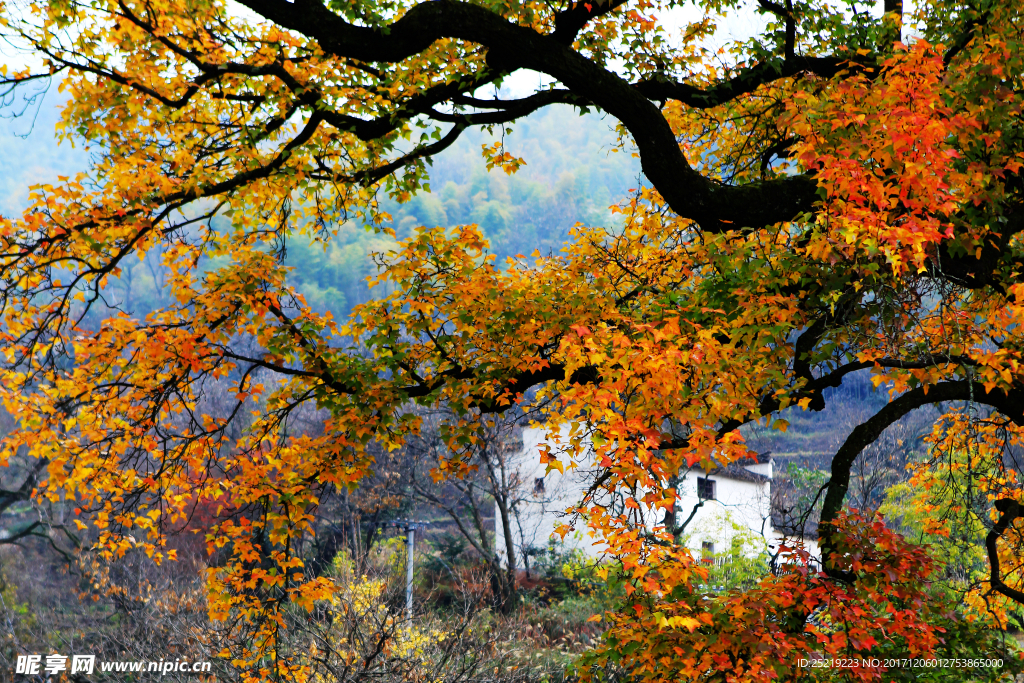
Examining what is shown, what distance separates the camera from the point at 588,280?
252 inches

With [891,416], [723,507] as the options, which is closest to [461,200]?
[723,507]

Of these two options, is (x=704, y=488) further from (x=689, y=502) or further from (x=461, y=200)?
(x=461, y=200)

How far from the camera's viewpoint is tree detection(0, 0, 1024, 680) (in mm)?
3734

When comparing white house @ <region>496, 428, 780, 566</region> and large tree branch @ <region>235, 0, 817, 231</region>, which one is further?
white house @ <region>496, 428, 780, 566</region>

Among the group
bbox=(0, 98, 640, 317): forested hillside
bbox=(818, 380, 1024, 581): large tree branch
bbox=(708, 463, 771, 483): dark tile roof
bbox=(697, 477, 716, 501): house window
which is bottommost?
bbox=(818, 380, 1024, 581): large tree branch

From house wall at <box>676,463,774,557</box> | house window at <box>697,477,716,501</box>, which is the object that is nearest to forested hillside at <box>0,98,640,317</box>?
house wall at <box>676,463,774,557</box>

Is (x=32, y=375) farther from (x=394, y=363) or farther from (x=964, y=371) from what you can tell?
(x=964, y=371)

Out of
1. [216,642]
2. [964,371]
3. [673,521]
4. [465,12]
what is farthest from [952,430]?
[673,521]

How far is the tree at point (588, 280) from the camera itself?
147 inches

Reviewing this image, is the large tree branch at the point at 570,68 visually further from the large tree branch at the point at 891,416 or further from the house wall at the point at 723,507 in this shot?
the house wall at the point at 723,507

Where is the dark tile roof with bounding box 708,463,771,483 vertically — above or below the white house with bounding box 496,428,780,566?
above

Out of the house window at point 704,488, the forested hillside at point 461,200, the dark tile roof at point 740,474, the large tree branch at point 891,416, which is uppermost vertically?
the forested hillside at point 461,200

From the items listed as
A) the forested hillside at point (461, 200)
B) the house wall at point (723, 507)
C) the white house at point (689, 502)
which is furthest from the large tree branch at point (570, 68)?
the forested hillside at point (461, 200)

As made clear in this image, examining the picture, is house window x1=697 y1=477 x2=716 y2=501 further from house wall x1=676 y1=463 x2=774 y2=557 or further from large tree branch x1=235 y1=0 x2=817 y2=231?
large tree branch x1=235 y1=0 x2=817 y2=231
